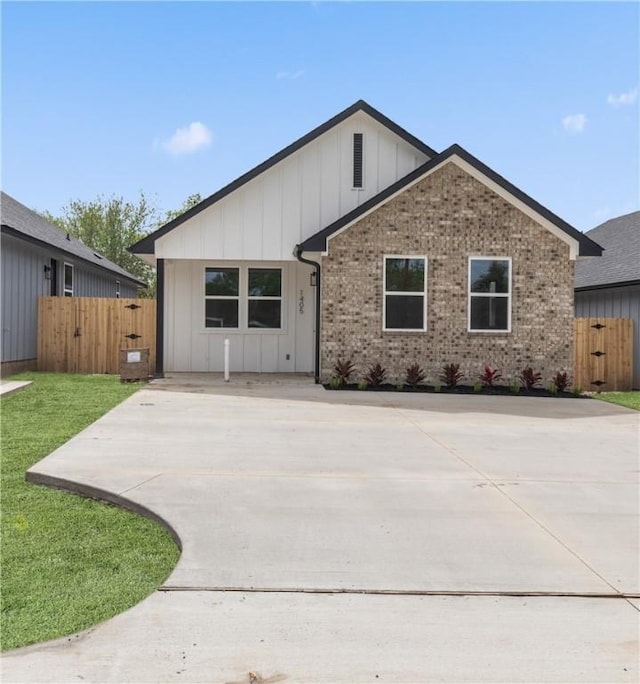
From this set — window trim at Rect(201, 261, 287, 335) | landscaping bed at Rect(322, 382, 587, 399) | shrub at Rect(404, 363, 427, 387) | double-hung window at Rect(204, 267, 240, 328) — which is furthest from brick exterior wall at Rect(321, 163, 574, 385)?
double-hung window at Rect(204, 267, 240, 328)

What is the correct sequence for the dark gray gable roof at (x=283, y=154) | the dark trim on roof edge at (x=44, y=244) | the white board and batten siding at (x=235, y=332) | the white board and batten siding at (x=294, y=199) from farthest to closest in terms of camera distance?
the white board and batten siding at (x=235, y=332), the white board and batten siding at (x=294, y=199), the dark gray gable roof at (x=283, y=154), the dark trim on roof edge at (x=44, y=244)

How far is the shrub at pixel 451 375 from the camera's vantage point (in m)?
14.1

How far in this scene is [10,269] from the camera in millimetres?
15156

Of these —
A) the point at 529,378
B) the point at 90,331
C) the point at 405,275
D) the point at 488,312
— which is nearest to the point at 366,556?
the point at 405,275

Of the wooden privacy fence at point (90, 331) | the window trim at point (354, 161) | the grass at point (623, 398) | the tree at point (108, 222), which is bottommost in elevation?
the grass at point (623, 398)

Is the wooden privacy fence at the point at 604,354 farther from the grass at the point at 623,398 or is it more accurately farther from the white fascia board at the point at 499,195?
the white fascia board at the point at 499,195

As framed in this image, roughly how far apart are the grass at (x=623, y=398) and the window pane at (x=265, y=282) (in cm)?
812

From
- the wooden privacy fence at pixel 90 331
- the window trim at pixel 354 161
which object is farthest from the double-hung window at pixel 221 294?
the window trim at pixel 354 161

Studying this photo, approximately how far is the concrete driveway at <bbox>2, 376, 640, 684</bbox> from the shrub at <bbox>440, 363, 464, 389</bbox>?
5.49 meters

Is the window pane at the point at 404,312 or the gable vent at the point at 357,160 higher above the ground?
the gable vent at the point at 357,160

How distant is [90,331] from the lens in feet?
55.1

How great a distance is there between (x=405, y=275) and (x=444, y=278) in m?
0.89

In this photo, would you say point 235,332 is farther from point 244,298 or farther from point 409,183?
point 409,183

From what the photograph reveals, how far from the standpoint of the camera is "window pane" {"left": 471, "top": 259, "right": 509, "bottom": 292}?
47.1ft
